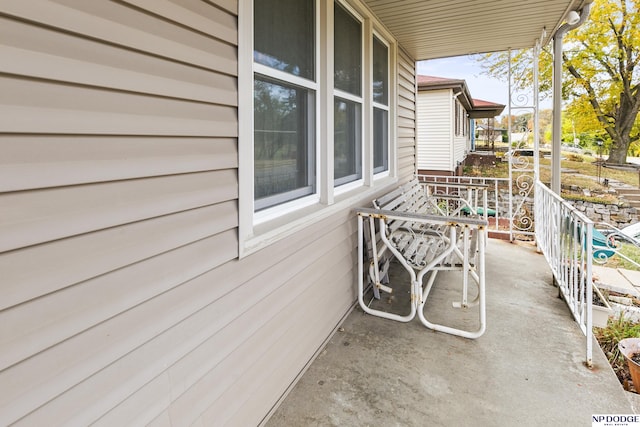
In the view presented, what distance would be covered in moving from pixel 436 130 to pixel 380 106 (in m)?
7.64

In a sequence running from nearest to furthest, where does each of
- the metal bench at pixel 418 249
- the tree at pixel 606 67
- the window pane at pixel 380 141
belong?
the metal bench at pixel 418 249
the window pane at pixel 380 141
the tree at pixel 606 67

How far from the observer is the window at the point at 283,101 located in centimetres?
173

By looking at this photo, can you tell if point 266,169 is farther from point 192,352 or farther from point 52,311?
point 52,311

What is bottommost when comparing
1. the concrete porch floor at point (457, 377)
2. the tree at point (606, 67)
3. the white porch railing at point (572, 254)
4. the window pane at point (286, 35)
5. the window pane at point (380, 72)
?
the concrete porch floor at point (457, 377)

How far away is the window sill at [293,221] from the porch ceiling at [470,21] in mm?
1610

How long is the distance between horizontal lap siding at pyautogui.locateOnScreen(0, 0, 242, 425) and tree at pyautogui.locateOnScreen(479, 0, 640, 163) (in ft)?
43.4

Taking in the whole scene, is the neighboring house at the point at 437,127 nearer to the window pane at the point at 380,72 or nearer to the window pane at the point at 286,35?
the window pane at the point at 380,72

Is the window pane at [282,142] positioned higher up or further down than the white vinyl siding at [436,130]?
further down

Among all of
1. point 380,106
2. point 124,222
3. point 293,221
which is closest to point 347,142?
point 380,106

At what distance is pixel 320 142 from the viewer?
2271mm

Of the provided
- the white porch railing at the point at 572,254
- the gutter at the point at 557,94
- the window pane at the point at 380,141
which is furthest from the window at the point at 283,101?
the gutter at the point at 557,94

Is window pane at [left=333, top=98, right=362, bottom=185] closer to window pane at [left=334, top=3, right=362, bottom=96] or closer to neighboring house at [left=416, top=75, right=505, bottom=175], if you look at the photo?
window pane at [left=334, top=3, right=362, bottom=96]

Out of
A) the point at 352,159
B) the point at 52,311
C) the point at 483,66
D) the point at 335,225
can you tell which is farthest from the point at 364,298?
the point at 483,66

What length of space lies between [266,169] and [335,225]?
2.88 feet
